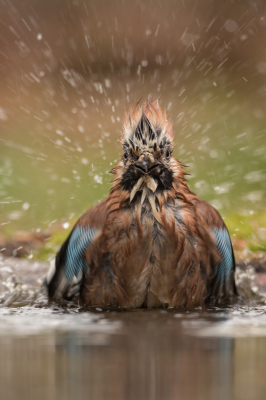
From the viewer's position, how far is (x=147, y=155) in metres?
3.77

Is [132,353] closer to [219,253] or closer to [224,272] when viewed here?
[219,253]

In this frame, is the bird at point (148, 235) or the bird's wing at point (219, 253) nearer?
the bird at point (148, 235)

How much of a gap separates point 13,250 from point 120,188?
8.10 ft

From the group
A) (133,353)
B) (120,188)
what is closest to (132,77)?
(120,188)

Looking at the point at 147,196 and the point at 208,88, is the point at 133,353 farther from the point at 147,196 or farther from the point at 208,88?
the point at 208,88

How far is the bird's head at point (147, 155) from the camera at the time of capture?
3.82 m

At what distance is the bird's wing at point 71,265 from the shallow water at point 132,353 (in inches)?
14.7

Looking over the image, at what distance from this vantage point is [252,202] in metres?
8.10

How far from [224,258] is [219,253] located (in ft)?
0.34

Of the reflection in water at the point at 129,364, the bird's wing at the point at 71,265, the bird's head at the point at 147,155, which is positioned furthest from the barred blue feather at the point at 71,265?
the reflection in water at the point at 129,364

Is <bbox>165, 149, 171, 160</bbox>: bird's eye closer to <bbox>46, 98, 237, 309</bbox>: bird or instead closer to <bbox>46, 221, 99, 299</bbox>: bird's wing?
<bbox>46, 98, 237, 309</bbox>: bird

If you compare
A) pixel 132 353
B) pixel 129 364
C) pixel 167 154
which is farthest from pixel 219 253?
pixel 129 364

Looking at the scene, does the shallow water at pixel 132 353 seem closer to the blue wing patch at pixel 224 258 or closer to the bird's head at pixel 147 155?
the blue wing patch at pixel 224 258

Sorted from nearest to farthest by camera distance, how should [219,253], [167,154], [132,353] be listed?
[132,353] < [167,154] < [219,253]
